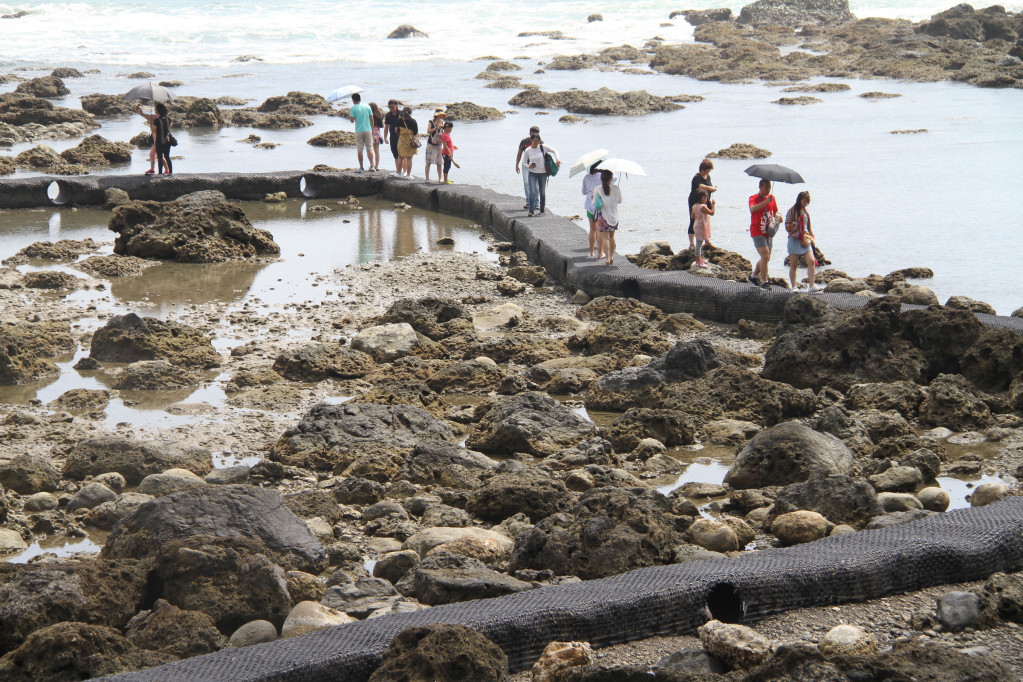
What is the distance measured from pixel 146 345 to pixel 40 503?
3.73m

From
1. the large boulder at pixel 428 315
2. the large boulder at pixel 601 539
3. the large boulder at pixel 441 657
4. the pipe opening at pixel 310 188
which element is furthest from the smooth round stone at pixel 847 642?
the pipe opening at pixel 310 188

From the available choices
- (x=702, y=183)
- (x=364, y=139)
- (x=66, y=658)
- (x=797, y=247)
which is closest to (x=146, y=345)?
(x=66, y=658)

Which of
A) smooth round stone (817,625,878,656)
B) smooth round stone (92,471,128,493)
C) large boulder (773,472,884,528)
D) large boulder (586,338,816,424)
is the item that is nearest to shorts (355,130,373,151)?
large boulder (586,338,816,424)

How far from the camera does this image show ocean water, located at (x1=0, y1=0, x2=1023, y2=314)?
60.2 ft

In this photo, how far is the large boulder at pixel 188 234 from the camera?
55.0ft

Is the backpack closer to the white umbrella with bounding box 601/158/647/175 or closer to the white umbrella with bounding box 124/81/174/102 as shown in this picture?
the white umbrella with bounding box 601/158/647/175

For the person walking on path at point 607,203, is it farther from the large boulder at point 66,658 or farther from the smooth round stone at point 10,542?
the large boulder at point 66,658

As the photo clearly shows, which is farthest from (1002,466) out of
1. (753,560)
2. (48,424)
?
(48,424)

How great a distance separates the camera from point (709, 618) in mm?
6195

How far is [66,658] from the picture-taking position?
5.39 m

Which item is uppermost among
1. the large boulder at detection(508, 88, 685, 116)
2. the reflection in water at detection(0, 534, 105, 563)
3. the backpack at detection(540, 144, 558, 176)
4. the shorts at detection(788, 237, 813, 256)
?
the large boulder at detection(508, 88, 685, 116)

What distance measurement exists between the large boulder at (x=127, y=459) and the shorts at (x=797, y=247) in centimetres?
774

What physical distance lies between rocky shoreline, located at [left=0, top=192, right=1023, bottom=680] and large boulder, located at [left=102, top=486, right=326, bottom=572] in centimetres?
2

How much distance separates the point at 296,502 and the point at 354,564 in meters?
1.21
